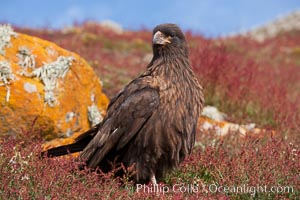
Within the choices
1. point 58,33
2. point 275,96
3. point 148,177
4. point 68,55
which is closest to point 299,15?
point 58,33

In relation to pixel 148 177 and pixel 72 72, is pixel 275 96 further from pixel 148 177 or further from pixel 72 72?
pixel 148 177

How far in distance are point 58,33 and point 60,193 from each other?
38.6ft

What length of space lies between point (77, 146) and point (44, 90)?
4.17 ft

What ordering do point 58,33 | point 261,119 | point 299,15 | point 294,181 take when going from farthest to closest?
point 299,15
point 58,33
point 261,119
point 294,181

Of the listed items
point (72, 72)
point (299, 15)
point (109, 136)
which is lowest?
point (109, 136)

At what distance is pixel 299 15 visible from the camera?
2770 centimetres

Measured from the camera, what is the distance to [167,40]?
5.69 metres

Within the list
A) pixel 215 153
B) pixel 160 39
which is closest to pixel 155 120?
pixel 160 39

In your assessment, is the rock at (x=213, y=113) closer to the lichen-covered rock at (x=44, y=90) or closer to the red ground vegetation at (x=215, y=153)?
the red ground vegetation at (x=215, y=153)

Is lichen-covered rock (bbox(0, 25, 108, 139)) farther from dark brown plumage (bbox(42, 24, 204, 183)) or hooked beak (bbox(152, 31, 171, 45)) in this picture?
hooked beak (bbox(152, 31, 171, 45))

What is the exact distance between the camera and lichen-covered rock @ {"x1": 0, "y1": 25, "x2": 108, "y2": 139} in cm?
655

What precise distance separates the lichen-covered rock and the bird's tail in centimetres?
74

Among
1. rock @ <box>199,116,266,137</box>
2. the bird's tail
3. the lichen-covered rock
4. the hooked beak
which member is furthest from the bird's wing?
rock @ <box>199,116,266,137</box>

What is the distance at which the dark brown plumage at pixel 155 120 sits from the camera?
17.2ft
